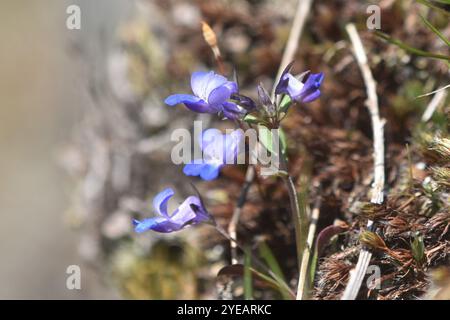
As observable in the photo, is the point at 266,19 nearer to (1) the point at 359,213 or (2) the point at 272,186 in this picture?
(2) the point at 272,186

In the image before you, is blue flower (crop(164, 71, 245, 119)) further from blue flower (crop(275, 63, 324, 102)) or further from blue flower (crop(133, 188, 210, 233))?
blue flower (crop(133, 188, 210, 233))

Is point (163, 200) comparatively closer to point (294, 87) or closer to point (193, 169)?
Result: point (193, 169)

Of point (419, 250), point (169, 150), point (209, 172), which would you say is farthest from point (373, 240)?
point (169, 150)

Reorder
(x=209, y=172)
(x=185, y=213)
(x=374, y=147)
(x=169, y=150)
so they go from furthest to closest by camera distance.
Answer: (x=169, y=150) < (x=374, y=147) < (x=185, y=213) < (x=209, y=172)

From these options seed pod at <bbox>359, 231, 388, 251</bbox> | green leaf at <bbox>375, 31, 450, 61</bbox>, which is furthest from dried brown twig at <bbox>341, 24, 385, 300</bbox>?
green leaf at <bbox>375, 31, 450, 61</bbox>

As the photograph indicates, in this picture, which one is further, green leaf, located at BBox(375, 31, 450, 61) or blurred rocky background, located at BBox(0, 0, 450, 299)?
blurred rocky background, located at BBox(0, 0, 450, 299)

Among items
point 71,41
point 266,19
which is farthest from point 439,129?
point 71,41

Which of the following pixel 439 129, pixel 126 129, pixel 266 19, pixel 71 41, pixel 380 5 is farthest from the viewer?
pixel 71 41
